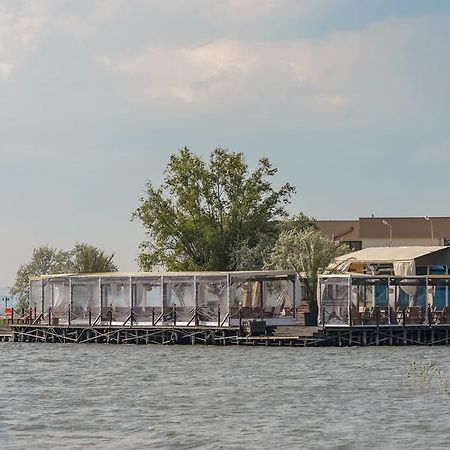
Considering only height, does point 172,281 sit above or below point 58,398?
above

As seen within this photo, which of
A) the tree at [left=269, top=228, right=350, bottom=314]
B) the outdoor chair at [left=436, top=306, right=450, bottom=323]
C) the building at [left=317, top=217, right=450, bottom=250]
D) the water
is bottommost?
the water

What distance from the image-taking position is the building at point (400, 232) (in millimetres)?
135750

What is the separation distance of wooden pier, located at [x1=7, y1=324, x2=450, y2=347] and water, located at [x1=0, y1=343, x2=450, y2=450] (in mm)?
2819

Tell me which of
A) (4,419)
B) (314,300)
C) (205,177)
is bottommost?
(4,419)

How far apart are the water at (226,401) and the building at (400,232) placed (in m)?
76.3

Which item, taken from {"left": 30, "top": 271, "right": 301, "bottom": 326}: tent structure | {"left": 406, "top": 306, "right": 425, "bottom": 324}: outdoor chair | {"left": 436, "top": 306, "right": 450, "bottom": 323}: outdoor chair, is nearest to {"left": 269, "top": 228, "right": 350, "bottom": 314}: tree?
{"left": 30, "top": 271, "right": 301, "bottom": 326}: tent structure

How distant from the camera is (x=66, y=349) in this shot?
219 feet

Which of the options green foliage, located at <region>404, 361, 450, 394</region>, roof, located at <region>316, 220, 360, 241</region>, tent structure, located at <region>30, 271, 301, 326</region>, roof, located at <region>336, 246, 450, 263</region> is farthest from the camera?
roof, located at <region>316, 220, 360, 241</region>

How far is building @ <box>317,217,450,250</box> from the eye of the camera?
Result: 13575 cm

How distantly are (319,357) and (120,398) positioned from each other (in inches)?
653

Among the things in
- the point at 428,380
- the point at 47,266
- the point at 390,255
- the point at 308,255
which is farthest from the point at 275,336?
the point at 47,266

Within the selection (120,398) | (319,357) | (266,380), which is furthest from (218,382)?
(319,357)

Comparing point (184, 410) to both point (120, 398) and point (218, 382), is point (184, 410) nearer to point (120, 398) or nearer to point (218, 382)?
point (120, 398)

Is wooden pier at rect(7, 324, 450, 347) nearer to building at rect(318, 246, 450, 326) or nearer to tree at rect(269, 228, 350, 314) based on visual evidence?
building at rect(318, 246, 450, 326)
